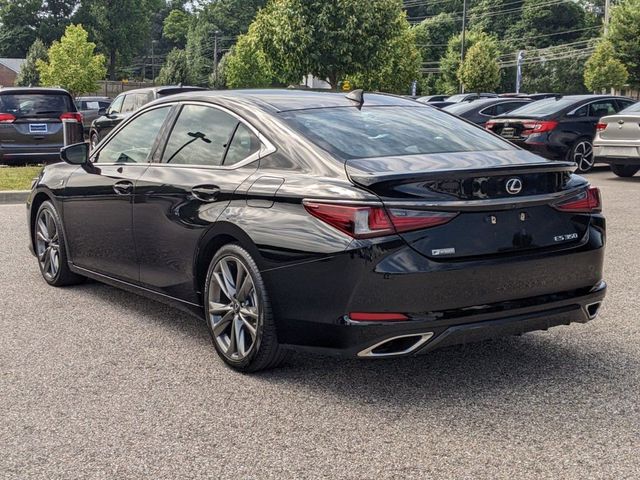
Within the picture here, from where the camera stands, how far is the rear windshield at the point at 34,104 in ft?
57.3

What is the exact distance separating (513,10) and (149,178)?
376 feet

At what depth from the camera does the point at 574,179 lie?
5008mm

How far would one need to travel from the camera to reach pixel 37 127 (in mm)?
17609

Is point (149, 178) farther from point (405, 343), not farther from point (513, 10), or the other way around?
point (513, 10)

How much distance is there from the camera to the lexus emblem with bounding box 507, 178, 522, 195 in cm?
454

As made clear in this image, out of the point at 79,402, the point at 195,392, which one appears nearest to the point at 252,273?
the point at 195,392

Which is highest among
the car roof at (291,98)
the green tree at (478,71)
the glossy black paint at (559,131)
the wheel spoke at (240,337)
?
the car roof at (291,98)

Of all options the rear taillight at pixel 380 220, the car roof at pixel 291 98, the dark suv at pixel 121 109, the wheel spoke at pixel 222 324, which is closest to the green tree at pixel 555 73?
the dark suv at pixel 121 109

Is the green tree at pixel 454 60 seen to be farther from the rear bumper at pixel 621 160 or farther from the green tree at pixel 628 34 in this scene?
the rear bumper at pixel 621 160

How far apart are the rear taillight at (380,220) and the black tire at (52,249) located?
3431mm

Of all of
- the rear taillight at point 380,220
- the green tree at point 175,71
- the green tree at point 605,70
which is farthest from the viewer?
the green tree at point 175,71

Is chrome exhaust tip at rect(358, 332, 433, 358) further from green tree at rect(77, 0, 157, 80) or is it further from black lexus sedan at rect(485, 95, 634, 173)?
green tree at rect(77, 0, 157, 80)


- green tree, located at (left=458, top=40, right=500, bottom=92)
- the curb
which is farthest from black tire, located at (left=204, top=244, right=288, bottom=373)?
green tree, located at (left=458, top=40, right=500, bottom=92)

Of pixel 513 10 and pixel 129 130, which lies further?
pixel 513 10
